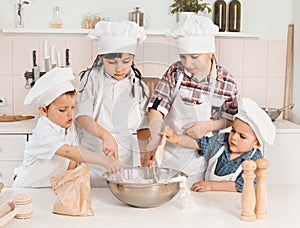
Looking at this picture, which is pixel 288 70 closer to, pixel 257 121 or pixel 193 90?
pixel 193 90

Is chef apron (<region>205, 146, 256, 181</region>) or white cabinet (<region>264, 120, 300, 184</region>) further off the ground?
chef apron (<region>205, 146, 256, 181</region>)

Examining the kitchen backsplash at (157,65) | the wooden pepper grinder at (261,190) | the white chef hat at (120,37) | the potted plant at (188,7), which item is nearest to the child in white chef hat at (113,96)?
the white chef hat at (120,37)

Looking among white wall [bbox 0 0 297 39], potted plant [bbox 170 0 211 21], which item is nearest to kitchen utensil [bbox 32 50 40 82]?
white wall [bbox 0 0 297 39]

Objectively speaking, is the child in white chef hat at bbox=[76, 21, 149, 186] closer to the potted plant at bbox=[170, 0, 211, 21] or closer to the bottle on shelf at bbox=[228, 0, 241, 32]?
the potted plant at bbox=[170, 0, 211, 21]

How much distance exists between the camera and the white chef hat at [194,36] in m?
1.61

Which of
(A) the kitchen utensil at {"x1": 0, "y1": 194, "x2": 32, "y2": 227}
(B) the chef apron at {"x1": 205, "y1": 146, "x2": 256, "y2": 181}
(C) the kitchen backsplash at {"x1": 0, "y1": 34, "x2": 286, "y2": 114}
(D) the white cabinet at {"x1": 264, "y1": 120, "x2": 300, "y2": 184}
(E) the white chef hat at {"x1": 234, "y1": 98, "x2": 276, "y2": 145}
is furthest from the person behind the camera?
(C) the kitchen backsplash at {"x1": 0, "y1": 34, "x2": 286, "y2": 114}

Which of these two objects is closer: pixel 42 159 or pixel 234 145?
pixel 234 145

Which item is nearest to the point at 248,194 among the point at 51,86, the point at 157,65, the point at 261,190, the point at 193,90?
the point at 261,190

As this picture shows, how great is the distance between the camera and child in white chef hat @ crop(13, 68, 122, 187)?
1.47 metres

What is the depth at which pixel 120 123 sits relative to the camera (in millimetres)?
1636

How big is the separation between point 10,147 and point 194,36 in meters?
1.36

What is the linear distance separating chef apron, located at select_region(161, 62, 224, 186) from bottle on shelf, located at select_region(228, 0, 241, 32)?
1.39 metres

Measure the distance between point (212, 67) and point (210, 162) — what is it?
0.33 m

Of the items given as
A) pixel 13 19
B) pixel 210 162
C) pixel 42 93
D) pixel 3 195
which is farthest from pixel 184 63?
A: pixel 13 19
